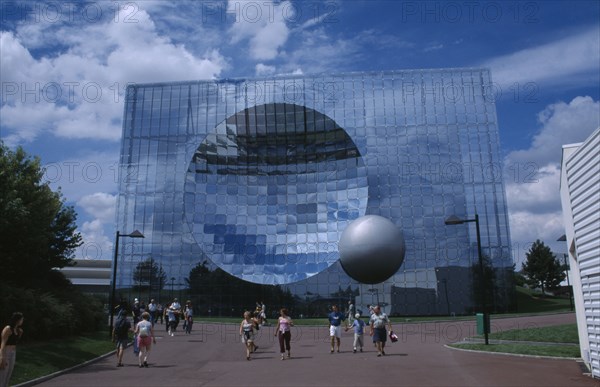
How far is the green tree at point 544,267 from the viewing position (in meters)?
65.0

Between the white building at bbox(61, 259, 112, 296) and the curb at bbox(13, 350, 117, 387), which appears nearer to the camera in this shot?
the curb at bbox(13, 350, 117, 387)

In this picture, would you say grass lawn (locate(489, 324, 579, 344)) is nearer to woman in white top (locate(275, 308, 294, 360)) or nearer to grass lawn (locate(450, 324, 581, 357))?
grass lawn (locate(450, 324, 581, 357))

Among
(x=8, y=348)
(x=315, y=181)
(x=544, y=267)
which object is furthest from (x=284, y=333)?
(x=544, y=267)

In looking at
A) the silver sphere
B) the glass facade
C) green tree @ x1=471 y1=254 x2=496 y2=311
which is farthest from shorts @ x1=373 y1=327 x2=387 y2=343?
green tree @ x1=471 y1=254 x2=496 y2=311

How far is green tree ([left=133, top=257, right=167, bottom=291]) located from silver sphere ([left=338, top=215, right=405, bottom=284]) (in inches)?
728

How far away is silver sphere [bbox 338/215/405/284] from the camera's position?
35.8m

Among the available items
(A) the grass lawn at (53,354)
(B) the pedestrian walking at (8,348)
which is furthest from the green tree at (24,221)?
(B) the pedestrian walking at (8,348)

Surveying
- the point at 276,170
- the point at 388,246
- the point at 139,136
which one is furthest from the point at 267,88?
the point at 388,246

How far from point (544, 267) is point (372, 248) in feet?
133

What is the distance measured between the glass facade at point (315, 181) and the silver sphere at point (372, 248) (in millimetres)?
6116

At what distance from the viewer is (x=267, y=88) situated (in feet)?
162

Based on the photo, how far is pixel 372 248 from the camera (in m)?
35.9

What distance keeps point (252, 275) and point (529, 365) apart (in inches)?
1354

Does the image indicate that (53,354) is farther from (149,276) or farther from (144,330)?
(149,276)
